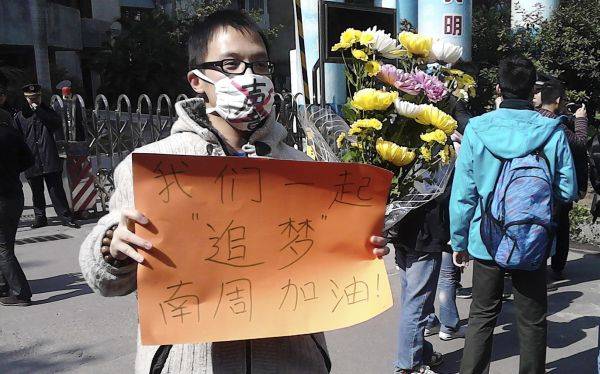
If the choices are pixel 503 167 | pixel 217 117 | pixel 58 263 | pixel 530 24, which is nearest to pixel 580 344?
pixel 503 167

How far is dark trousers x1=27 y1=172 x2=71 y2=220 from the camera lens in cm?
802

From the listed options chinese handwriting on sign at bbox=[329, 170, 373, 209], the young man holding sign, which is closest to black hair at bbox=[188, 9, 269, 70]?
the young man holding sign

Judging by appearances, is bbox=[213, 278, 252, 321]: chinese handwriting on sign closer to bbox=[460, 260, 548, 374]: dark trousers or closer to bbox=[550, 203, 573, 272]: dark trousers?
bbox=[460, 260, 548, 374]: dark trousers

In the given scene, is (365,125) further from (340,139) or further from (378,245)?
(378,245)

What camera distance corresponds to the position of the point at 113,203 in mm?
1628

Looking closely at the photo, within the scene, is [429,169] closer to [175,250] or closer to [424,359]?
[175,250]

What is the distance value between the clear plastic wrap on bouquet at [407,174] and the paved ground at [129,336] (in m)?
2.18

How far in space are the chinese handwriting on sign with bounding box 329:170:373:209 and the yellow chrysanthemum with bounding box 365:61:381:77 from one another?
0.43 m

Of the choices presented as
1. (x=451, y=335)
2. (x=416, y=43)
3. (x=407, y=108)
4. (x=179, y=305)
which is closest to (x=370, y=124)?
(x=407, y=108)

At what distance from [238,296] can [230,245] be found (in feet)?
0.47

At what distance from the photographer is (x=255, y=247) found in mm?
1519

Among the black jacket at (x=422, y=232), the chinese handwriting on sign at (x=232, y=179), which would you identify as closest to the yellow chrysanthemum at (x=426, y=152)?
the chinese handwriting on sign at (x=232, y=179)

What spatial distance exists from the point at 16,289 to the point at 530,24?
11.4 metres

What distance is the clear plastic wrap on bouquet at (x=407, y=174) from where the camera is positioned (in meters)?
1.82
